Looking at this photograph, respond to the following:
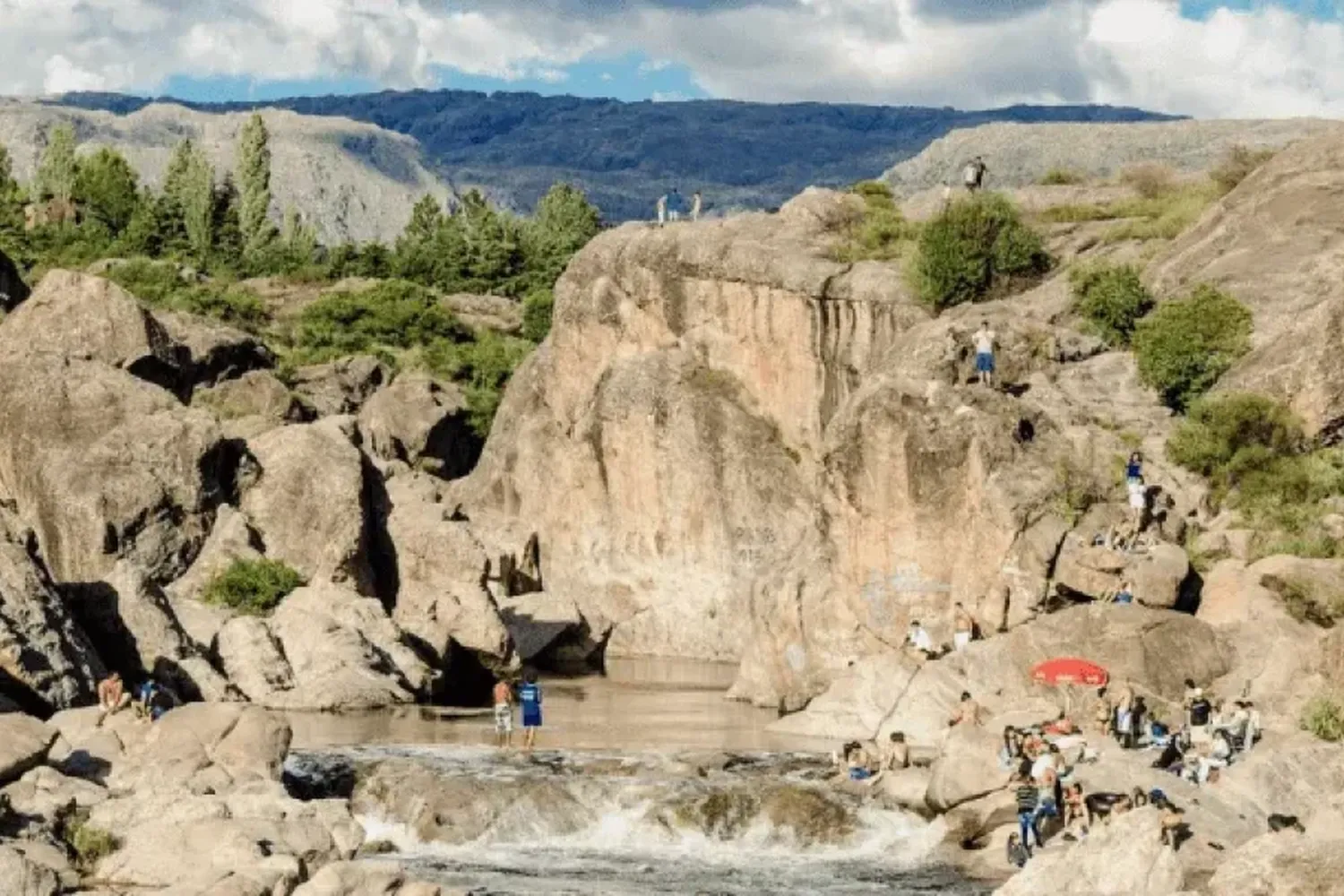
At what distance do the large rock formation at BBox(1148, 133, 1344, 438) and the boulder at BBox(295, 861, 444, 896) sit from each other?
112 ft

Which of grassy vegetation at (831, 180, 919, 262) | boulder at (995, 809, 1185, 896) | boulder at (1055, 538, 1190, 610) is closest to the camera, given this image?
boulder at (995, 809, 1185, 896)

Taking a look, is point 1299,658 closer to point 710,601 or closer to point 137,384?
point 710,601

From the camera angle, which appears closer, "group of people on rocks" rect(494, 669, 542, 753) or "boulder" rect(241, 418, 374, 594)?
"group of people on rocks" rect(494, 669, 542, 753)

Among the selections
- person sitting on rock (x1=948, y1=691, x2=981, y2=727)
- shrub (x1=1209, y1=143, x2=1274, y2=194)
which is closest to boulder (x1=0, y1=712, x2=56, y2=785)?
person sitting on rock (x1=948, y1=691, x2=981, y2=727)

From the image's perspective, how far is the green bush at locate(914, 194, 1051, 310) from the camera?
69.1 m

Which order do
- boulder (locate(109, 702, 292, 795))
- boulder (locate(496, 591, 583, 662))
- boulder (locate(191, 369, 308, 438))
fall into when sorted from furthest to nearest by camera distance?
boulder (locate(191, 369, 308, 438)) < boulder (locate(496, 591, 583, 662)) < boulder (locate(109, 702, 292, 795))

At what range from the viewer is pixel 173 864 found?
3597 cm

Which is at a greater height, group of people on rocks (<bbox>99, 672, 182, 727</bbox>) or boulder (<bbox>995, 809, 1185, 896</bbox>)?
group of people on rocks (<bbox>99, 672, 182, 727</bbox>)

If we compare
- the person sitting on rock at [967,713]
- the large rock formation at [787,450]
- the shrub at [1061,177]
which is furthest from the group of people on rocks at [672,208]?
the person sitting on rock at [967,713]

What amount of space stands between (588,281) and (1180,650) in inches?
1414

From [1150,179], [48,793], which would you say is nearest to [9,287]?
[1150,179]

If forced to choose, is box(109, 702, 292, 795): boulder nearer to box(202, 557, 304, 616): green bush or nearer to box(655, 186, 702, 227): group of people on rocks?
box(202, 557, 304, 616): green bush

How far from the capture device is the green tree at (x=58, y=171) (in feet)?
476

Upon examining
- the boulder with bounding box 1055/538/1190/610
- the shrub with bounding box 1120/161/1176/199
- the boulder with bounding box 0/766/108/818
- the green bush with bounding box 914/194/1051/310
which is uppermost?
the shrub with bounding box 1120/161/1176/199
